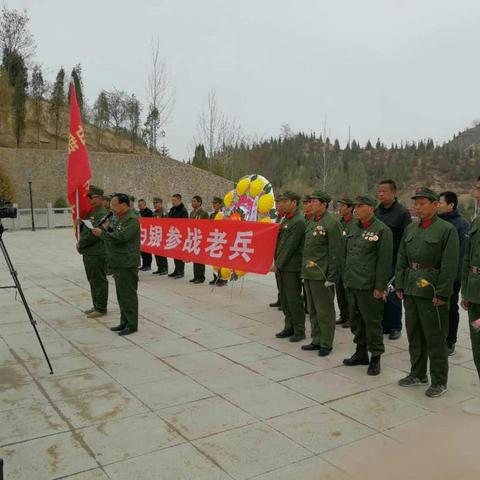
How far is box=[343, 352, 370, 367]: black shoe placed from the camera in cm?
462

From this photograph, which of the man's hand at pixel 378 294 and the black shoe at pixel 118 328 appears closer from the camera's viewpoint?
the man's hand at pixel 378 294

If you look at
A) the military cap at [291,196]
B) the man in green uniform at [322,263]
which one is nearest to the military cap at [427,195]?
the man in green uniform at [322,263]

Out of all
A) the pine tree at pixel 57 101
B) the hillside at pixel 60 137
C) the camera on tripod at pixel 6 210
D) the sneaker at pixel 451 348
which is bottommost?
the sneaker at pixel 451 348

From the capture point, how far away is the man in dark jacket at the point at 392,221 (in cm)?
523

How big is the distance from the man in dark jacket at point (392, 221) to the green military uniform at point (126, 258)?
109 inches

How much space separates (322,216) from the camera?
5016 mm

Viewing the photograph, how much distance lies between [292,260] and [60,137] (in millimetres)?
42005

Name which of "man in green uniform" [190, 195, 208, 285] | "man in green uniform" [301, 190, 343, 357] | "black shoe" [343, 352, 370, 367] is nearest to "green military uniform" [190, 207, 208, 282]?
"man in green uniform" [190, 195, 208, 285]

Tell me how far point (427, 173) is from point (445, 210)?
8046cm

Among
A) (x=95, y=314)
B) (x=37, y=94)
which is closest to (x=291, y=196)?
(x=95, y=314)

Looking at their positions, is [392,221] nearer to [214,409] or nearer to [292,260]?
[292,260]

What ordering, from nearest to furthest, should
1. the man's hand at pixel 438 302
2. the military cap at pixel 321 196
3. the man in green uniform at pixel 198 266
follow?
the man's hand at pixel 438 302
the military cap at pixel 321 196
the man in green uniform at pixel 198 266

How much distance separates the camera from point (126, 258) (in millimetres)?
5621

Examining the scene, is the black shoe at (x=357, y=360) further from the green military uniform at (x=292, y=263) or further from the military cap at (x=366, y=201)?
the military cap at (x=366, y=201)
